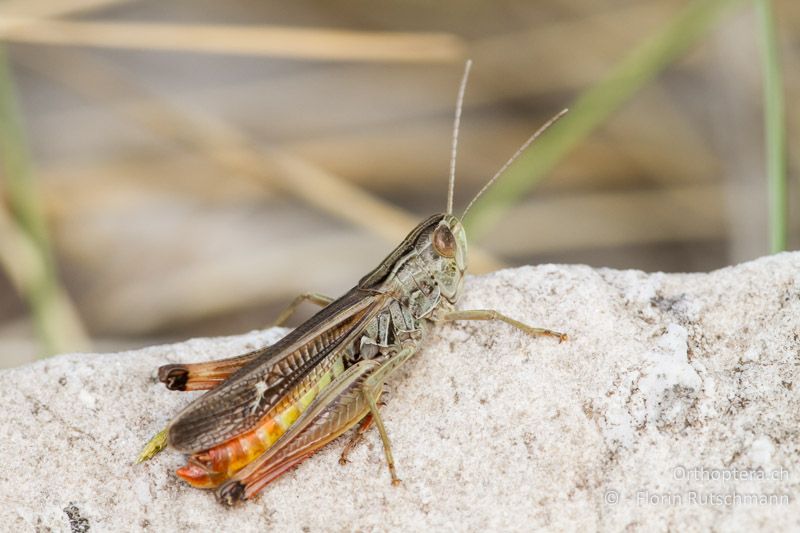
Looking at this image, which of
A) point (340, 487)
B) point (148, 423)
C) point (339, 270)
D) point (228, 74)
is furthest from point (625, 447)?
point (228, 74)

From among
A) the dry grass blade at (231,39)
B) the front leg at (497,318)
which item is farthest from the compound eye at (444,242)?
the dry grass blade at (231,39)

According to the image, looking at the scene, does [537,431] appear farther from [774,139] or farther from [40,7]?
[40,7]

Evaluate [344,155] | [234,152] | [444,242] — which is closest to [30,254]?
[234,152]

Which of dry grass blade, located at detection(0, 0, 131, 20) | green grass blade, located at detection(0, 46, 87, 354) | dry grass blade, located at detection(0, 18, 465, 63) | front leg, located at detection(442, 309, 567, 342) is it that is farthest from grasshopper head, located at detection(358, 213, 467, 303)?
dry grass blade, located at detection(0, 0, 131, 20)

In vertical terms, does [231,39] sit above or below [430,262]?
above

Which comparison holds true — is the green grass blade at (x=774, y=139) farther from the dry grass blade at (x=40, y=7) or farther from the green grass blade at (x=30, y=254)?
the dry grass blade at (x=40, y=7)

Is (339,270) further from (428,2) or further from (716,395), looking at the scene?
(716,395)
